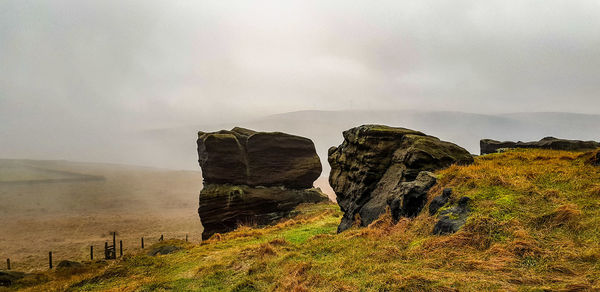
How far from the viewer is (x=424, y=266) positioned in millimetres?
7227

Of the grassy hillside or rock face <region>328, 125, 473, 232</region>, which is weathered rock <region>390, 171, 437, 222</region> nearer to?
rock face <region>328, 125, 473, 232</region>

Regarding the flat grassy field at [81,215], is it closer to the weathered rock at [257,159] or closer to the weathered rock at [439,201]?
the weathered rock at [257,159]

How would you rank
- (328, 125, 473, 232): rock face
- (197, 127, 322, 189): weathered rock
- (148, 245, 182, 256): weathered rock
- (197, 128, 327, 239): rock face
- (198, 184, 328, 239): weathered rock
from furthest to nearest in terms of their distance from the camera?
(197, 127, 322, 189): weathered rock, (197, 128, 327, 239): rock face, (198, 184, 328, 239): weathered rock, (148, 245, 182, 256): weathered rock, (328, 125, 473, 232): rock face

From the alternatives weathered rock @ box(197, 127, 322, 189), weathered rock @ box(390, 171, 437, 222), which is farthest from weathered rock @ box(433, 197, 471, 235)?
weathered rock @ box(197, 127, 322, 189)

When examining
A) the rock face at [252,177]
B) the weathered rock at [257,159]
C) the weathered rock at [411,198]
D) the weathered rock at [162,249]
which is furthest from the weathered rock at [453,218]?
the weathered rock at [257,159]

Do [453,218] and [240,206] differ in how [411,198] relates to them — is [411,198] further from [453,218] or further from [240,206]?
[240,206]

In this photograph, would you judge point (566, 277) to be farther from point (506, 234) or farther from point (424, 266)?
point (424, 266)

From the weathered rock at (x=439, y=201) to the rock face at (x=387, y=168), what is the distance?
40.0 inches

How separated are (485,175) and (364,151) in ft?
25.6

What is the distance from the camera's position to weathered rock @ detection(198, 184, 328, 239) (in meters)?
32.7

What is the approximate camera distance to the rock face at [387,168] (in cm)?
1241

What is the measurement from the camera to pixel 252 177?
36.3 meters

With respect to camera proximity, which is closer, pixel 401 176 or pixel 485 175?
pixel 485 175

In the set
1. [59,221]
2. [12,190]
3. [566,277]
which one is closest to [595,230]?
[566,277]
